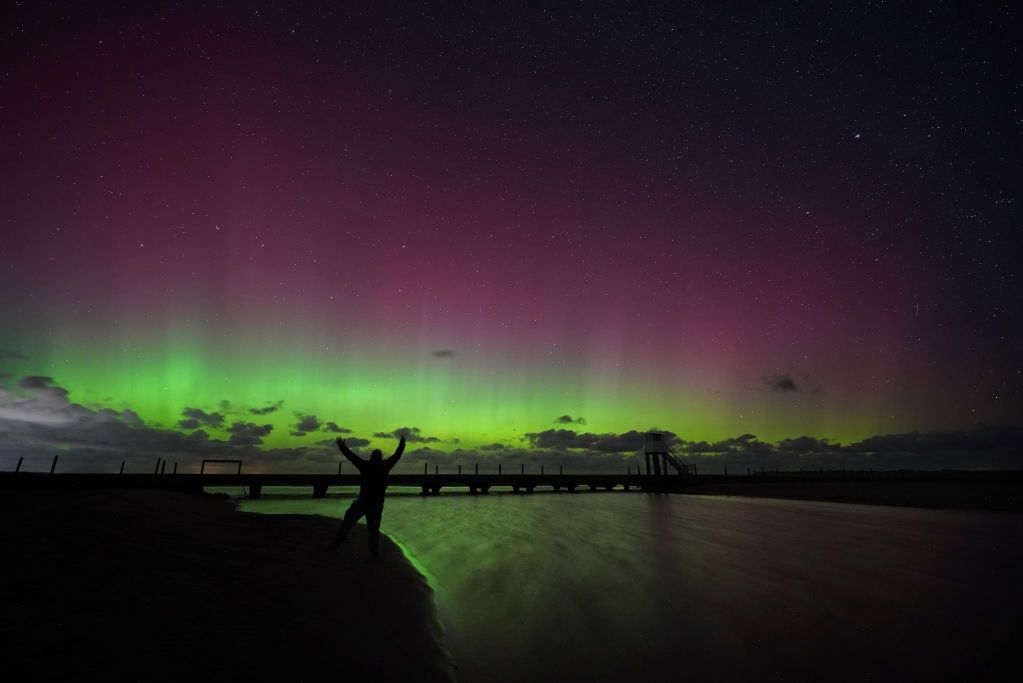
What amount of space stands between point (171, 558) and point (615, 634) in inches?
295

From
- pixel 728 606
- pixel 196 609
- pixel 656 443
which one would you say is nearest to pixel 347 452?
pixel 196 609

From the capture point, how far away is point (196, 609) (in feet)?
17.2

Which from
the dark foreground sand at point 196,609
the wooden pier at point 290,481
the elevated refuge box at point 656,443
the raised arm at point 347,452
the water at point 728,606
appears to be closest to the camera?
the dark foreground sand at point 196,609

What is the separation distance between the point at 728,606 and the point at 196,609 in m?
6.97

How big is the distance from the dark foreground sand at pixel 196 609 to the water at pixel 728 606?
88cm

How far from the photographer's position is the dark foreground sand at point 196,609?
3.80 meters

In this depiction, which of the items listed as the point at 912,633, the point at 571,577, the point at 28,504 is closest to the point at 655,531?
the point at 571,577

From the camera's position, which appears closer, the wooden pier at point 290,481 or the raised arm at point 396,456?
the raised arm at point 396,456

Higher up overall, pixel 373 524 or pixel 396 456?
pixel 396 456

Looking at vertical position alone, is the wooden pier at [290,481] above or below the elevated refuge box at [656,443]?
below

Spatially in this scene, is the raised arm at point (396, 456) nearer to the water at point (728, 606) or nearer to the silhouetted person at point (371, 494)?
the silhouetted person at point (371, 494)

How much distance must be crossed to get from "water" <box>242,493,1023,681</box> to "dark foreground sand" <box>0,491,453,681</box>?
88 centimetres

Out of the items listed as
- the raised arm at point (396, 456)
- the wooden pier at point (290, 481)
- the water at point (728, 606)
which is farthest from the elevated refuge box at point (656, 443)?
the raised arm at point (396, 456)

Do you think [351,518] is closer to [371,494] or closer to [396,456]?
[371,494]
